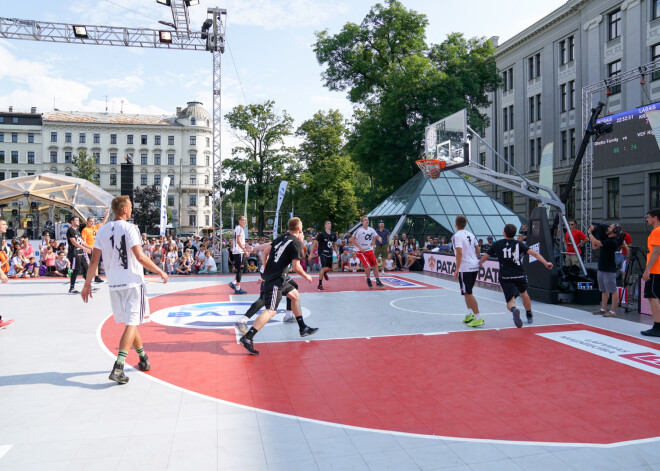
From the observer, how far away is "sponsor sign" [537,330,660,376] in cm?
678

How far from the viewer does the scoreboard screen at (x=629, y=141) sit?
69.5 ft

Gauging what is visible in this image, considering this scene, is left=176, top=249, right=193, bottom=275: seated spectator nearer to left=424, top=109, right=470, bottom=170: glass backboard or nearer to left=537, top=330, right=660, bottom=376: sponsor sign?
left=424, top=109, right=470, bottom=170: glass backboard

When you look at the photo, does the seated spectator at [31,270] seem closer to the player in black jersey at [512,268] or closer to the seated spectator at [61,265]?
the seated spectator at [61,265]

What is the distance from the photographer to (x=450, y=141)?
53.3ft

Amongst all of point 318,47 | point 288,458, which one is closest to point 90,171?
point 318,47

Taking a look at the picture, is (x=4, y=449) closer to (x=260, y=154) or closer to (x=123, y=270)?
(x=123, y=270)

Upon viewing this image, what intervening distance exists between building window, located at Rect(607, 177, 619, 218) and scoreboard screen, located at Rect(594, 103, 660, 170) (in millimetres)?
4397

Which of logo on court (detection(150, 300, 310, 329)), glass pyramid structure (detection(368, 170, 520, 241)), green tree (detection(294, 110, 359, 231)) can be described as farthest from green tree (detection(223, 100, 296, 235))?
logo on court (detection(150, 300, 310, 329))

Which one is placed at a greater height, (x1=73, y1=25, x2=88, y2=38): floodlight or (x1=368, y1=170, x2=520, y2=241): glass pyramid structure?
(x1=73, y1=25, x2=88, y2=38): floodlight

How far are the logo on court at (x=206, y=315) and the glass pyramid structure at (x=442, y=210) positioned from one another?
14838mm

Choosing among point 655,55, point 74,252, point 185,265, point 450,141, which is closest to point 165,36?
point 185,265

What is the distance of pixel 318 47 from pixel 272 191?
45.8 ft

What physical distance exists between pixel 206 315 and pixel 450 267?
1059cm

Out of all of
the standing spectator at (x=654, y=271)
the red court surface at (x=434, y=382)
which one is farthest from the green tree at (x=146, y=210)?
the standing spectator at (x=654, y=271)
